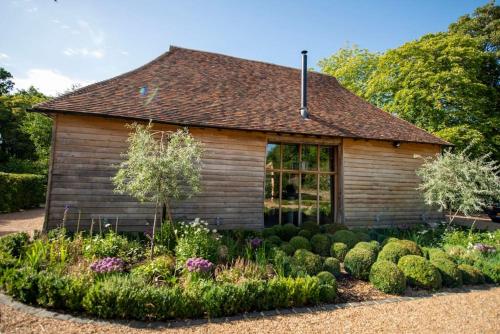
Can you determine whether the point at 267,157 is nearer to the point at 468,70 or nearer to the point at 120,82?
the point at 120,82

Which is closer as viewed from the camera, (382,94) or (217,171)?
(217,171)

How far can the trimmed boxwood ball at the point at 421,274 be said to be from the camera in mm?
5879

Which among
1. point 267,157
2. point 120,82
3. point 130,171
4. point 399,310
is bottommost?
point 399,310

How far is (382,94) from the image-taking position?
70.6 ft

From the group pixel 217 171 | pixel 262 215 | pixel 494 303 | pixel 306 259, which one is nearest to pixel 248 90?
pixel 217 171

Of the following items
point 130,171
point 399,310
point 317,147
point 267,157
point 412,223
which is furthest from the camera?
point 412,223

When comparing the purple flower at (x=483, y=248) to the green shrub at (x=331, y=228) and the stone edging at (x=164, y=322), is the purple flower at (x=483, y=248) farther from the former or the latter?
the stone edging at (x=164, y=322)

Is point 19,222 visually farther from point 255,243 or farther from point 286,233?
point 286,233

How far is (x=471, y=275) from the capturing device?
6.38m

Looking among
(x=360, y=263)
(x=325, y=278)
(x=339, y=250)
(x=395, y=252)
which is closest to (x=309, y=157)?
(x=339, y=250)

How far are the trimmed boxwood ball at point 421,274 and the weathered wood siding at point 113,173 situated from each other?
4906 mm

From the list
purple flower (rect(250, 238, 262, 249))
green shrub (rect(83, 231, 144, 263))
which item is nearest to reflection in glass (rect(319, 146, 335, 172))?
purple flower (rect(250, 238, 262, 249))

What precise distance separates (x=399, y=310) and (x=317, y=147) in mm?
7163

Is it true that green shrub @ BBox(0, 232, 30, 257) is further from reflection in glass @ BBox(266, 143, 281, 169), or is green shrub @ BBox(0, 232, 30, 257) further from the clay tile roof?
reflection in glass @ BBox(266, 143, 281, 169)
